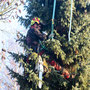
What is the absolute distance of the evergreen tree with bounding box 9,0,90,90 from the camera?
3.00m

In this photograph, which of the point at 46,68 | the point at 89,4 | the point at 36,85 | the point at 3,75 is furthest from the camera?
the point at 3,75

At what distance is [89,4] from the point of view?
3.79 m

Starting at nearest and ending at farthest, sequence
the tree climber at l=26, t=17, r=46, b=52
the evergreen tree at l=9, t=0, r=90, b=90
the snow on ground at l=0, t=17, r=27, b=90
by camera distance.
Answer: the evergreen tree at l=9, t=0, r=90, b=90
the tree climber at l=26, t=17, r=46, b=52
the snow on ground at l=0, t=17, r=27, b=90

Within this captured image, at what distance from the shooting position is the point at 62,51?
10.8 ft

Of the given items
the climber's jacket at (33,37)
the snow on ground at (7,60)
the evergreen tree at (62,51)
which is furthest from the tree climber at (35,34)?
the snow on ground at (7,60)

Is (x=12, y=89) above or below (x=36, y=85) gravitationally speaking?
below

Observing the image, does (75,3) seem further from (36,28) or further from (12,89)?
(12,89)

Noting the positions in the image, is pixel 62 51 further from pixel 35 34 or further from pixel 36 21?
pixel 36 21

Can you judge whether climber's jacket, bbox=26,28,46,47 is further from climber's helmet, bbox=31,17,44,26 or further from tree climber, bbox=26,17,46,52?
climber's helmet, bbox=31,17,44,26

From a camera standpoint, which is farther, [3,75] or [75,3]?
[3,75]

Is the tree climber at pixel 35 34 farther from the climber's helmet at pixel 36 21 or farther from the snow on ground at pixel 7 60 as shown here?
the snow on ground at pixel 7 60

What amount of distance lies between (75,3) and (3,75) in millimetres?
7801

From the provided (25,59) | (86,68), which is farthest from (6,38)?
(86,68)

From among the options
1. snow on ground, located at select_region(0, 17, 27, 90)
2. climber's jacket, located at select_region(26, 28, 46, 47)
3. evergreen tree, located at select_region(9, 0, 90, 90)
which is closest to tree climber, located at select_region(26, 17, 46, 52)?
climber's jacket, located at select_region(26, 28, 46, 47)
